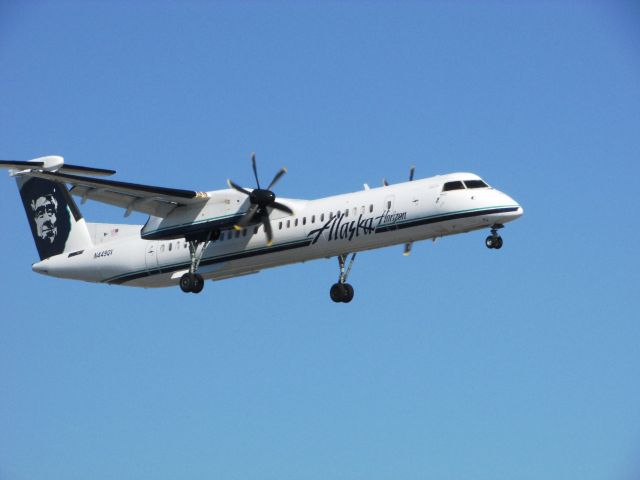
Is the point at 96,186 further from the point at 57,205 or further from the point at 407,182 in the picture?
the point at 407,182

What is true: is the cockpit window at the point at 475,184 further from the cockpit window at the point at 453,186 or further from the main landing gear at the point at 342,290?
the main landing gear at the point at 342,290

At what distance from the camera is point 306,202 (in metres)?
33.7

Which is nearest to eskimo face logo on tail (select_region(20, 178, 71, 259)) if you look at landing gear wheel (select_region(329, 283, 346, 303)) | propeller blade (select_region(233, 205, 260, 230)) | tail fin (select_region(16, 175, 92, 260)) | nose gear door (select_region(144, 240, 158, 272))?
tail fin (select_region(16, 175, 92, 260))

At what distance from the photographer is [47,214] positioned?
3938cm

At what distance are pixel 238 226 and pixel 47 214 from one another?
405 inches

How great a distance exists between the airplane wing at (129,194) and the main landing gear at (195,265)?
129 centimetres

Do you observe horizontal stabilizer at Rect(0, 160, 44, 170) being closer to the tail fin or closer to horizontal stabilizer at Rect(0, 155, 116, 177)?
horizontal stabilizer at Rect(0, 155, 116, 177)

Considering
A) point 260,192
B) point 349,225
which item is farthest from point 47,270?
point 349,225

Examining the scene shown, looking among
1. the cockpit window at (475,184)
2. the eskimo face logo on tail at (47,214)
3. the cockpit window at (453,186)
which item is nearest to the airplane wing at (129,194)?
the eskimo face logo on tail at (47,214)

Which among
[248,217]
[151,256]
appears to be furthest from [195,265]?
[248,217]

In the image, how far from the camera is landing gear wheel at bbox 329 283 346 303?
114 ft

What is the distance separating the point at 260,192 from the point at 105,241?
7.93 m

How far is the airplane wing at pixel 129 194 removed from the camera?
108 ft

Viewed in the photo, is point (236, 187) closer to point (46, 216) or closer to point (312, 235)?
point (312, 235)
